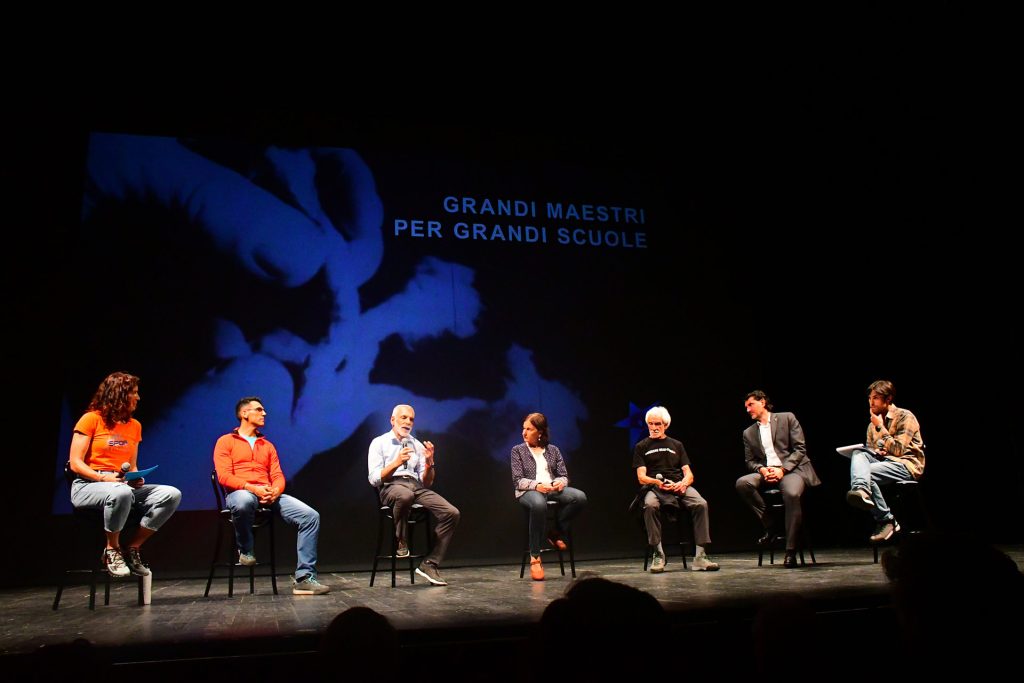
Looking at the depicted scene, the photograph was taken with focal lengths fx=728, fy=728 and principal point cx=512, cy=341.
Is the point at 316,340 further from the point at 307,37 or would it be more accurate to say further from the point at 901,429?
the point at 901,429

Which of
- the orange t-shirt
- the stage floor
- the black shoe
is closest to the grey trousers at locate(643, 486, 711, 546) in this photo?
the stage floor

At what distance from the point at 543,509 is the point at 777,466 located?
1602 mm

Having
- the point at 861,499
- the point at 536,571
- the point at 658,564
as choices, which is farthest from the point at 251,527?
the point at 861,499

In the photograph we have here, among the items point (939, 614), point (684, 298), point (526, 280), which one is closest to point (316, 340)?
point (526, 280)

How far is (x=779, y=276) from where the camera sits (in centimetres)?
639

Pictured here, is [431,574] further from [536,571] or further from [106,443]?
[106,443]

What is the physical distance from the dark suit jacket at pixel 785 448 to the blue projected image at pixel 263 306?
135 centimetres

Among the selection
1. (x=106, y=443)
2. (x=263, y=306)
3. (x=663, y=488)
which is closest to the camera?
(x=106, y=443)

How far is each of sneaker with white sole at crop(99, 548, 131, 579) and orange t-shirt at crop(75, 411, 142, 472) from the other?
437 mm

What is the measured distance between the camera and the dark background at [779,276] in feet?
17.6

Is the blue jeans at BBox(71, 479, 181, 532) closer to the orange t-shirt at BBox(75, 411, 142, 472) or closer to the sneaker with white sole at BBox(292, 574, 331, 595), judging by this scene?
the orange t-shirt at BBox(75, 411, 142, 472)

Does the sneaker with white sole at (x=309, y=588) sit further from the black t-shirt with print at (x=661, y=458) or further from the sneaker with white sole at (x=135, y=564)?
the black t-shirt with print at (x=661, y=458)

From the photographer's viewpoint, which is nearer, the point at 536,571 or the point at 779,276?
the point at 536,571

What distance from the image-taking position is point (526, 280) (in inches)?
230
